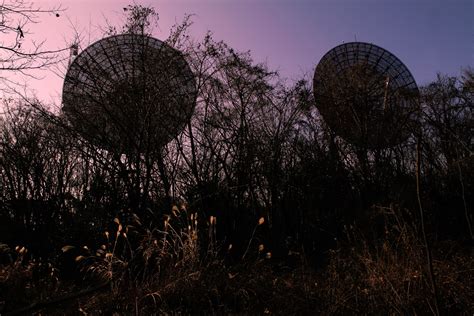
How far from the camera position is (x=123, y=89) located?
43.9ft

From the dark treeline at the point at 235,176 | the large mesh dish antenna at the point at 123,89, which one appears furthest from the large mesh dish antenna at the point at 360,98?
the large mesh dish antenna at the point at 123,89

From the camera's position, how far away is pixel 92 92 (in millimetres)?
13766

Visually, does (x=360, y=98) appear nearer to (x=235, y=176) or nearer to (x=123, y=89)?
(x=235, y=176)

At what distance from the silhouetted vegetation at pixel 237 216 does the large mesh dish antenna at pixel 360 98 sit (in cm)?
75

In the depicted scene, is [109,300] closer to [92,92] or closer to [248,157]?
[92,92]

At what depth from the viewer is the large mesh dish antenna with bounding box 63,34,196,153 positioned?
13.4 metres

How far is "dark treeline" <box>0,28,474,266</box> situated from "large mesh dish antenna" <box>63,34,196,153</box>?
60 cm

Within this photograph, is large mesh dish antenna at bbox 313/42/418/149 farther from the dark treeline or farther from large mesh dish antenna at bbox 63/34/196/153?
large mesh dish antenna at bbox 63/34/196/153

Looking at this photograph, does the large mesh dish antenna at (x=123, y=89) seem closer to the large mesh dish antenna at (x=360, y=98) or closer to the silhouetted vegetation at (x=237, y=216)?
the silhouetted vegetation at (x=237, y=216)

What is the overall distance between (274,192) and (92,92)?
25.8 feet

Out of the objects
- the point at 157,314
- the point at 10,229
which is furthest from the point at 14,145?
the point at 157,314

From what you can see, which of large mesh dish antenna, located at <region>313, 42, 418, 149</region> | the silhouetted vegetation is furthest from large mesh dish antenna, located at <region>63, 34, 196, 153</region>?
large mesh dish antenna, located at <region>313, 42, 418, 149</region>

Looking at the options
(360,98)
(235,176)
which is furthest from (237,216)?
(360,98)

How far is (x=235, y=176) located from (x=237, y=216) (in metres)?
2.74
